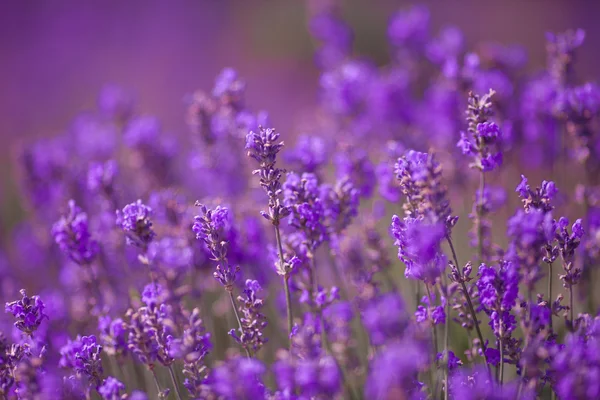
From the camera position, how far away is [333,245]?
3.54 m

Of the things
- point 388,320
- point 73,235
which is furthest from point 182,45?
point 388,320

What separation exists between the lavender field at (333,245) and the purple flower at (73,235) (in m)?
0.01

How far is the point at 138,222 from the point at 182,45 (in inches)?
592

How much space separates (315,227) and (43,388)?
1407 millimetres

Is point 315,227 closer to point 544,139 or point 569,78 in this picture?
point 569,78

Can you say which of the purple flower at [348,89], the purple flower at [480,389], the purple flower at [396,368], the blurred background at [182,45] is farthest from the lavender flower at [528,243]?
the blurred background at [182,45]

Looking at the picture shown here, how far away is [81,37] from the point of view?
16750 mm

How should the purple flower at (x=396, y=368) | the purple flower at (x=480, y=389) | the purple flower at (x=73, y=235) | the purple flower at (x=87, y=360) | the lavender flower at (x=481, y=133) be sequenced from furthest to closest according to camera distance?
the purple flower at (x=73, y=235)
the lavender flower at (x=481, y=133)
the purple flower at (x=87, y=360)
the purple flower at (x=480, y=389)
the purple flower at (x=396, y=368)

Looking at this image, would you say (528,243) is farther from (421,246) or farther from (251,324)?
(251,324)

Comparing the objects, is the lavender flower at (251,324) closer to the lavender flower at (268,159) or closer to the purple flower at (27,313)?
the lavender flower at (268,159)

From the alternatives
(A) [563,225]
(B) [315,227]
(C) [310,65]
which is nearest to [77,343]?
(B) [315,227]

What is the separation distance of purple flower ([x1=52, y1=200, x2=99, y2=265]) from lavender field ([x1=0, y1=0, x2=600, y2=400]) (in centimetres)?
1

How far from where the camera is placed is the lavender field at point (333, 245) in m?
2.38

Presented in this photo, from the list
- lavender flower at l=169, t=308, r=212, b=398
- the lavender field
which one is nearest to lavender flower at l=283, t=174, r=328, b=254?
the lavender field
